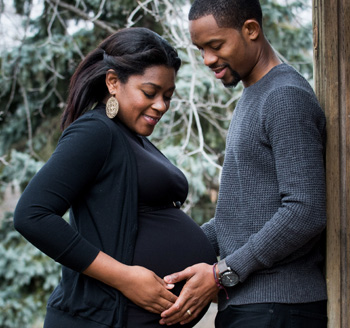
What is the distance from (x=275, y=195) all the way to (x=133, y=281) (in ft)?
1.67

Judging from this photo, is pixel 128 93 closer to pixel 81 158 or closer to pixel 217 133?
Answer: pixel 81 158

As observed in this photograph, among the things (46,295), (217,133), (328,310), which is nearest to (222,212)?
(328,310)

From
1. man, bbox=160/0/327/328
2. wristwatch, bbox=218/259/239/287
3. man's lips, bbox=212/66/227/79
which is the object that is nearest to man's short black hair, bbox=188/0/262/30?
man, bbox=160/0/327/328

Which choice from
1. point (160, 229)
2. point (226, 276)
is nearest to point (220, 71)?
point (160, 229)

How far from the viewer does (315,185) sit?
163 cm

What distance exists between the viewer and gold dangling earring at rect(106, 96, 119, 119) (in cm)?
182

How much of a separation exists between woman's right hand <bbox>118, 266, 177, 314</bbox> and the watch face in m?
0.18

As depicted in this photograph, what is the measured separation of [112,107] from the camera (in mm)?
1837

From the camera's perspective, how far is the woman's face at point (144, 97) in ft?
6.07

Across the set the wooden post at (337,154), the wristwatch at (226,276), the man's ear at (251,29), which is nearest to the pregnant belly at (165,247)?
the wristwatch at (226,276)

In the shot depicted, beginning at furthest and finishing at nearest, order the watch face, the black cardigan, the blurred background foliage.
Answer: the blurred background foliage
the watch face
the black cardigan

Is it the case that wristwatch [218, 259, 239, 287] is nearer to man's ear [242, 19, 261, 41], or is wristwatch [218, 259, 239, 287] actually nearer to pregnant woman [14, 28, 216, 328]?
pregnant woman [14, 28, 216, 328]

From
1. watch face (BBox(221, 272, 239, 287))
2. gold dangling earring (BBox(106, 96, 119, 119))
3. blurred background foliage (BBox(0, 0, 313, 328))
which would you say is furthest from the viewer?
blurred background foliage (BBox(0, 0, 313, 328))

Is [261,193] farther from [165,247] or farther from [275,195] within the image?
[165,247]
